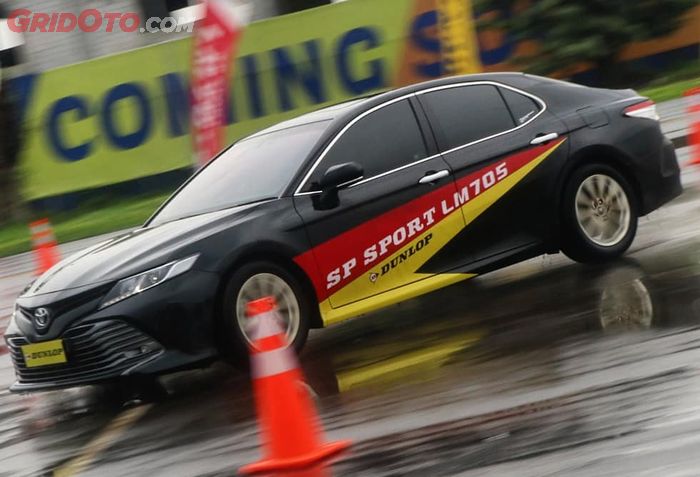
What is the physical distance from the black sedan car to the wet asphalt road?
32 centimetres

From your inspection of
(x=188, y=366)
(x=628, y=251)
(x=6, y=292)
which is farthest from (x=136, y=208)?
(x=188, y=366)

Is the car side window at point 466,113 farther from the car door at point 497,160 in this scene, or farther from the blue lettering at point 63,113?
the blue lettering at point 63,113

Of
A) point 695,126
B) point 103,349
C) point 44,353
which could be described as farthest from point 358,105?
point 695,126

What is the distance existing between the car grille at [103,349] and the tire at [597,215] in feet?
11.1

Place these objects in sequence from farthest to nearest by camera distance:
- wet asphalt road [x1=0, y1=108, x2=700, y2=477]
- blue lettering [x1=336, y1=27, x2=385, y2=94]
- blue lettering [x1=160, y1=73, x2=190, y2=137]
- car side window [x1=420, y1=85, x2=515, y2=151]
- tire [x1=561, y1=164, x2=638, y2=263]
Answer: blue lettering [x1=336, y1=27, x2=385, y2=94], blue lettering [x1=160, y1=73, x2=190, y2=137], tire [x1=561, y1=164, x2=638, y2=263], car side window [x1=420, y1=85, x2=515, y2=151], wet asphalt road [x1=0, y1=108, x2=700, y2=477]

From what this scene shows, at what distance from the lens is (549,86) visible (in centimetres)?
1048

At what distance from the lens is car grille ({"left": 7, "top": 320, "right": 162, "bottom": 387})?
8.23 metres

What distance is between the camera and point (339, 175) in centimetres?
896

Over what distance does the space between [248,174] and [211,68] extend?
32.5 feet

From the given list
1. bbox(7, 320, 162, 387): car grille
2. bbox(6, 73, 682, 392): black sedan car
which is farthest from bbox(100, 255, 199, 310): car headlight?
bbox(7, 320, 162, 387): car grille

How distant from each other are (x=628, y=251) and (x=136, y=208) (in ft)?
52.4

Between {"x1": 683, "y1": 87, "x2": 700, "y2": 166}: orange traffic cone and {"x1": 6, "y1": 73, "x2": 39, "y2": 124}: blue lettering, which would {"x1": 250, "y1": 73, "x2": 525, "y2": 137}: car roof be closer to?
{"x1": 683, "y1": 87, "x2": 700, "y2": 166}: orange traffic cone

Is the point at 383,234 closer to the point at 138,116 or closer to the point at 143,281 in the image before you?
the point at 143,281

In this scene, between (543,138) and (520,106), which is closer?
(543,138)
